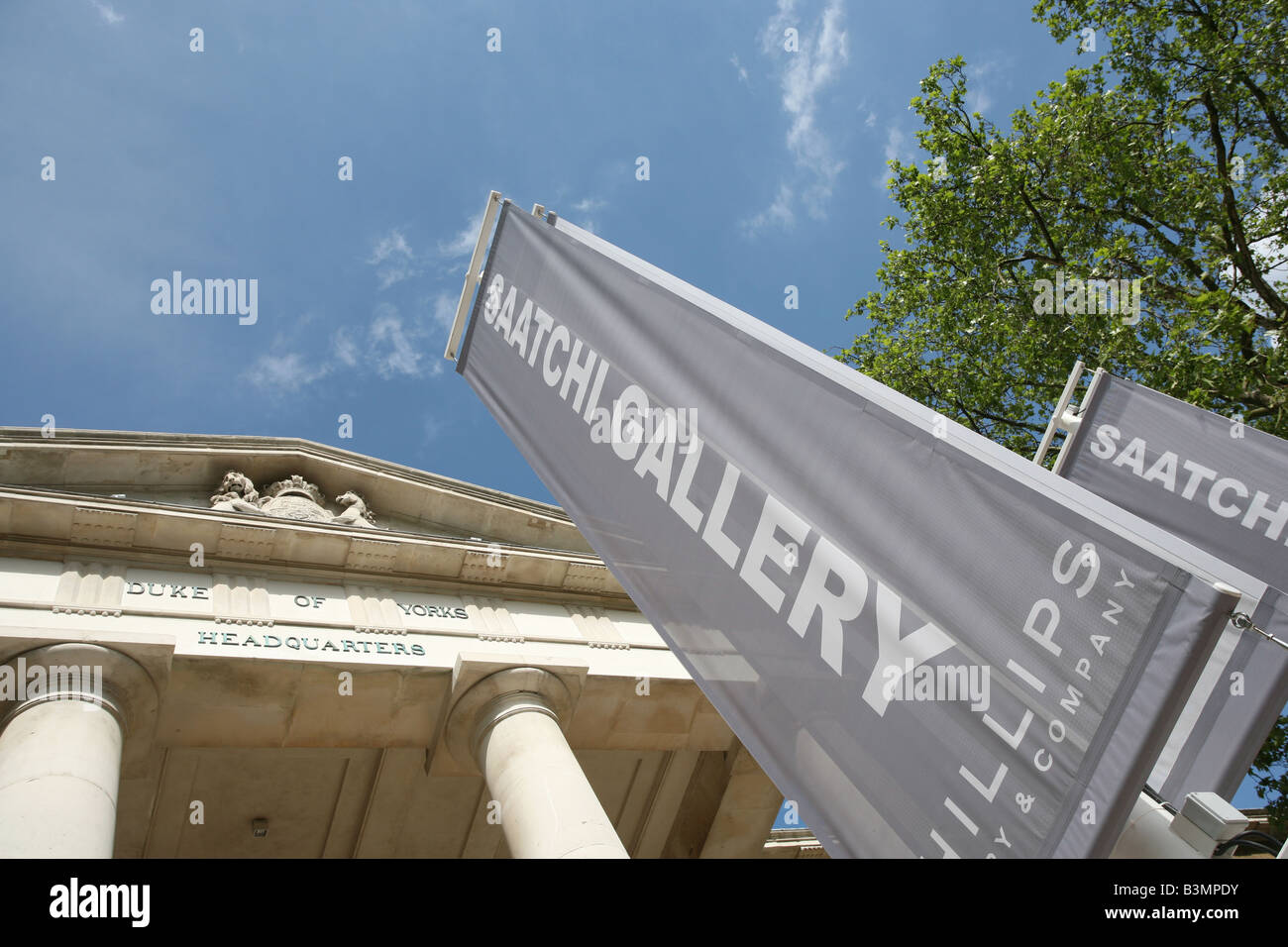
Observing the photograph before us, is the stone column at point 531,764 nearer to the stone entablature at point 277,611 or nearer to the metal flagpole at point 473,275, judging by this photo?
the stone entablature at point 277,611

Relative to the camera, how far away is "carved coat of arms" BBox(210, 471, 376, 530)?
14867mm

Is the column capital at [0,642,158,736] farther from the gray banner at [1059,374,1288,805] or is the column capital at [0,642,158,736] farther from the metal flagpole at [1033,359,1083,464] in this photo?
the gray banner at [1059,374,1288,805]

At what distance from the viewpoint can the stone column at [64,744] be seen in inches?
316

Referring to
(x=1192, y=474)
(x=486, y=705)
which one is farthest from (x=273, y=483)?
(x=1192, y=474)

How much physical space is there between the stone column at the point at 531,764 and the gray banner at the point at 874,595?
17.7 ft

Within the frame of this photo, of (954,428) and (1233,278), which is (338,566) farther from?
(1233,278)

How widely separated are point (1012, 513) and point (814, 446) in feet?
3.57

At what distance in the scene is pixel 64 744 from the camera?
30.4ft

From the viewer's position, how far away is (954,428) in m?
3.69

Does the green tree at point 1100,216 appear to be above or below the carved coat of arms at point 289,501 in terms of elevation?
above

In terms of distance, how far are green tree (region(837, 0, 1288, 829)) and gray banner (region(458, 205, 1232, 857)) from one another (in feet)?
37.5

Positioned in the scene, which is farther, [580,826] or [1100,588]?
[580,826]

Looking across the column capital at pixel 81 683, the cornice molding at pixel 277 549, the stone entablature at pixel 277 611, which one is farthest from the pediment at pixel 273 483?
the column capital at pixel 81 683
